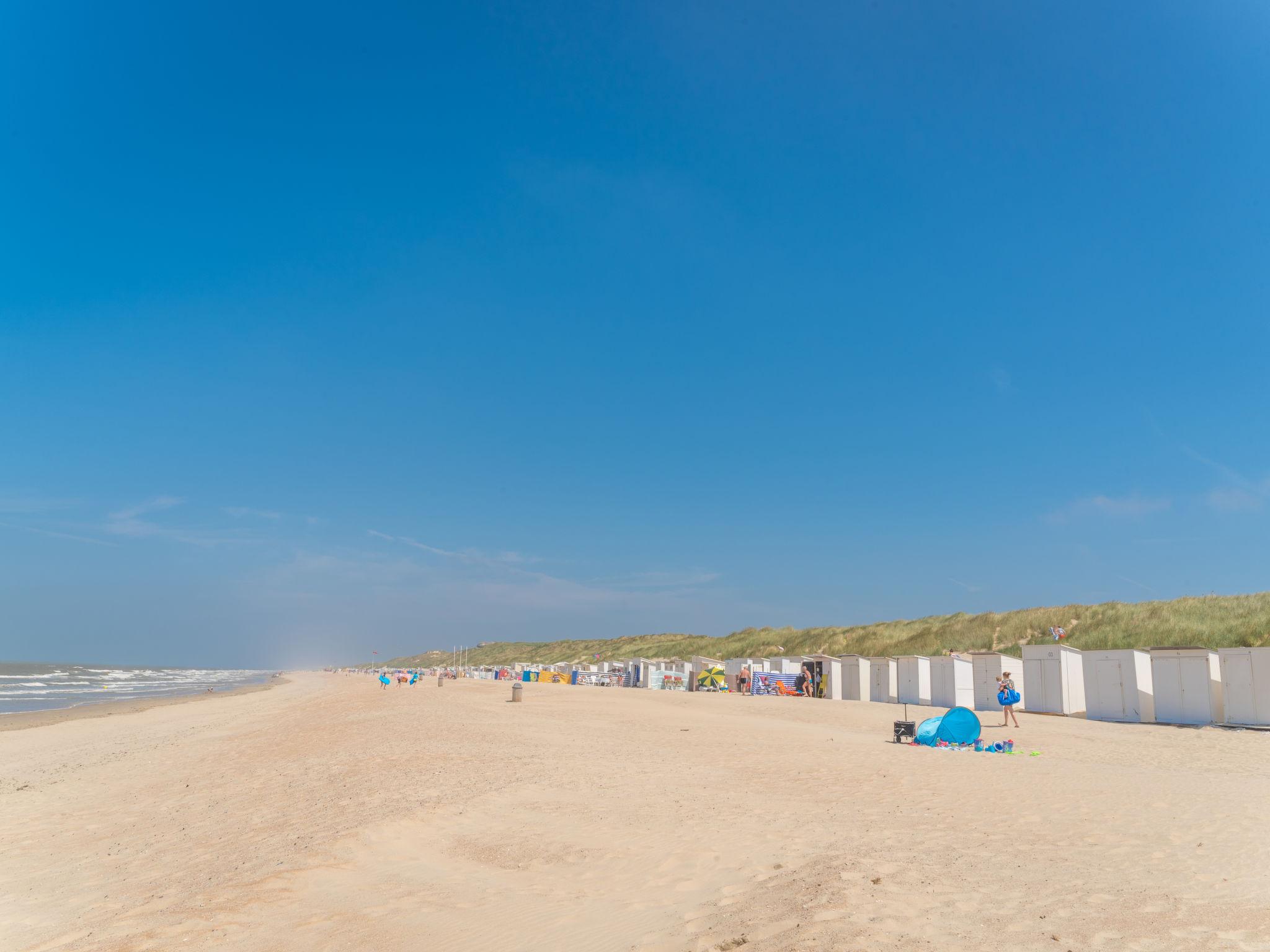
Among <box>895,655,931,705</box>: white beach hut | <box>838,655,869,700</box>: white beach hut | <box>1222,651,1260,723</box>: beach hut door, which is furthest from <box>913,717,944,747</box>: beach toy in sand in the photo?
<box>838,655,869,700</box>: white beach hut

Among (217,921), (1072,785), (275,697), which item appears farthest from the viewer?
(275,697)

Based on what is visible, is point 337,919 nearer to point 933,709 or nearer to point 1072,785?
point 1072,785

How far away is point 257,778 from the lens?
43.1 ft

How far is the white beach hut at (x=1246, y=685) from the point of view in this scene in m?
20.3

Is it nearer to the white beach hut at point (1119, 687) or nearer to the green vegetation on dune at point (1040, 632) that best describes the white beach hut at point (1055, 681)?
the white beach hut at point (1119, 687)

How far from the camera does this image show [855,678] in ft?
109

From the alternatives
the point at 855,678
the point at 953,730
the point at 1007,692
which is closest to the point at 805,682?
the point at 855,678

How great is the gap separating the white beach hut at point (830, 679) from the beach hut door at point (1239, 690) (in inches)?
576

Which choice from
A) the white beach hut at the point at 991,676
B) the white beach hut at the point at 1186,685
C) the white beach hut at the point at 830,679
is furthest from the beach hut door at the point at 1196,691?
the white beach hut at the point at 830,679

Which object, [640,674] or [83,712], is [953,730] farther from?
[83,712]

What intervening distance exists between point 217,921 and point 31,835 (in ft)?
18.8

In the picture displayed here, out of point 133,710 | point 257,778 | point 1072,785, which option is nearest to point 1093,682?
point 1072,785

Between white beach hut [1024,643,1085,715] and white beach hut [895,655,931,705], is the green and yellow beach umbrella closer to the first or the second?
white beach hut [895,655,931,705]

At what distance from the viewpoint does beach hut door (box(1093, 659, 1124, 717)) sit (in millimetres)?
23156
